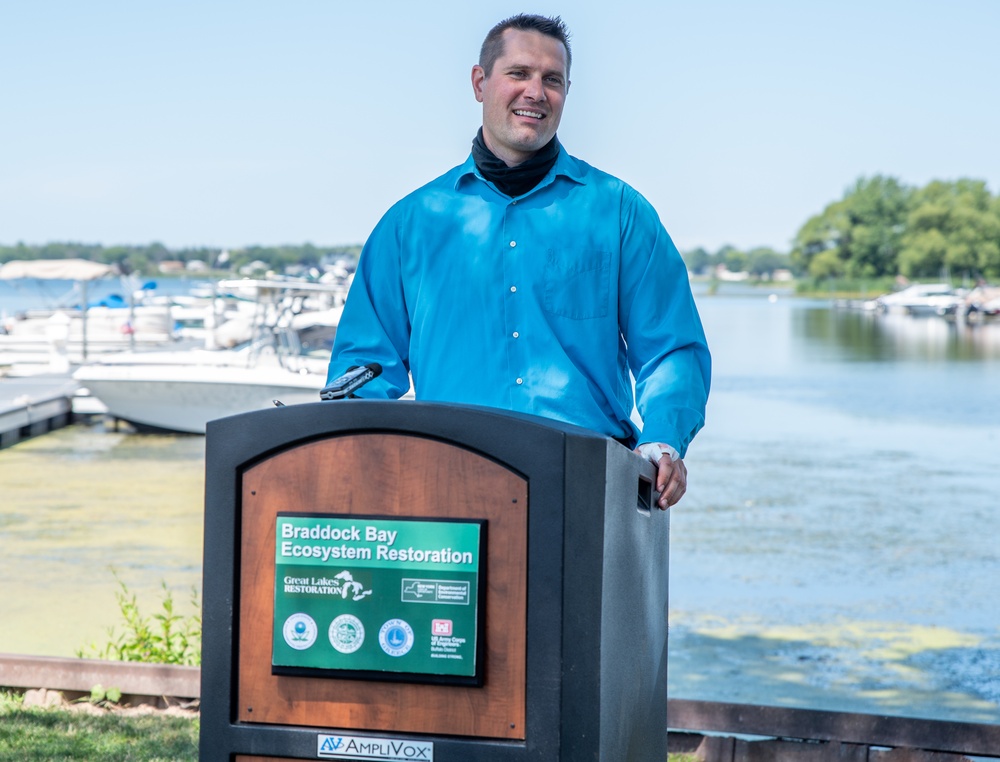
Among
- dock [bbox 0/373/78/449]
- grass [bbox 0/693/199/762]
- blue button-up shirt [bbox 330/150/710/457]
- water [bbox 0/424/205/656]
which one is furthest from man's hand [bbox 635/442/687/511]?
dock [bbox 0/373/78/449]

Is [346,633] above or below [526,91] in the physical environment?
below

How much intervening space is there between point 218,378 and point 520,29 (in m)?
15.5

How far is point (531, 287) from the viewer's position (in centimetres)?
273

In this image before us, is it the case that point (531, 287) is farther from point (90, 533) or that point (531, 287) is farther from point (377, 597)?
point (90, 533)

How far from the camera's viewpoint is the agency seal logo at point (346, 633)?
2.14 metres

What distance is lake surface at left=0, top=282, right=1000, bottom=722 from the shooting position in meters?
6.77

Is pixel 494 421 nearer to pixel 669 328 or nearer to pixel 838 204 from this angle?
pixel 669 328

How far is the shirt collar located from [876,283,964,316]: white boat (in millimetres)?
82849

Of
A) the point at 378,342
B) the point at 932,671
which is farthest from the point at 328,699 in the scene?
the point at 932,671

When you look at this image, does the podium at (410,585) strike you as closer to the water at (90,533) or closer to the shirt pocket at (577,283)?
the shirt pocket at (577,283)

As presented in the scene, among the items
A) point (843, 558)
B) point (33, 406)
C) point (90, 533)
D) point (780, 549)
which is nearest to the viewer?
point (843, 558)

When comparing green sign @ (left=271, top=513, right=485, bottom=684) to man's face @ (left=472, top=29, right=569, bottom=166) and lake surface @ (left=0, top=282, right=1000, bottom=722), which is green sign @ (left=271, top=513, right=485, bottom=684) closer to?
man's face @ (left=472, top=29, right=569, bottom=166)

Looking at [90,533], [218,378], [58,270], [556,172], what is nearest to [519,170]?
[556,172]

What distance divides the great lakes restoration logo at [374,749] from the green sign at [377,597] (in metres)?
0.10
